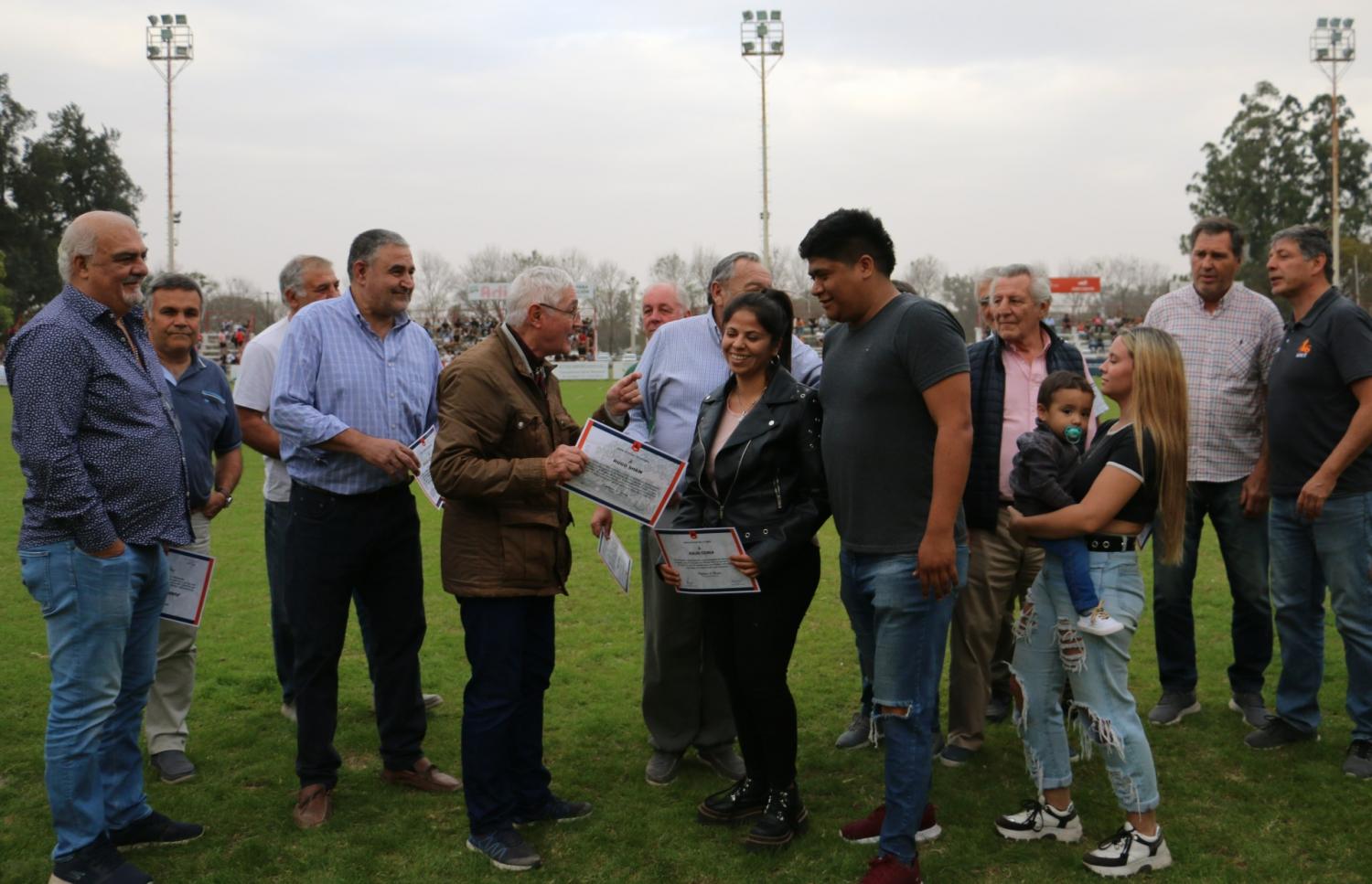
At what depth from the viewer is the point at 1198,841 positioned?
4.11m

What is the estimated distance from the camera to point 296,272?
18.7 ft

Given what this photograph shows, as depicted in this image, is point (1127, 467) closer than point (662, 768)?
Yes

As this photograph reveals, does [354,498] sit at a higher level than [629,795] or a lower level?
higher

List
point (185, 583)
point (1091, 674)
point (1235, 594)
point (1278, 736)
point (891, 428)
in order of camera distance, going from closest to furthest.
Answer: point (891, 428), point (1091, 674), point (185, 583), point (1278, 736), point (1235, 594)

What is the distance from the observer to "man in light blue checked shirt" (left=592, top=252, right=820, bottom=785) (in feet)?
A: 16.0

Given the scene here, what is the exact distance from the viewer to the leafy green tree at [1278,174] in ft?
187

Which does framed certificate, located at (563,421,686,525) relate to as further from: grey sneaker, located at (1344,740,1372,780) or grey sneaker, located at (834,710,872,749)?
grey sneaker, located at (1344,740,1372,780)

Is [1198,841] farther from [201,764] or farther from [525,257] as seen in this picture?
[525,257]

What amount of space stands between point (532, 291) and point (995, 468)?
2324 millimetres

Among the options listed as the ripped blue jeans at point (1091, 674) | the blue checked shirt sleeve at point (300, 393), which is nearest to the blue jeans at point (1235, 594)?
the ripped blue jeans at point (1091, 674)

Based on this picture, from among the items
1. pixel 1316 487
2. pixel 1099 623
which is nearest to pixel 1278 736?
pixel 1316 487

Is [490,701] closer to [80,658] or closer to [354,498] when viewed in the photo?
[354,498]

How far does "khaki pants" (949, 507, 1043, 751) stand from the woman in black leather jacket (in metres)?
1.20

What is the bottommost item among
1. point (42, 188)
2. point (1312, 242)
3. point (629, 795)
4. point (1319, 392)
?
point (629, 795)
